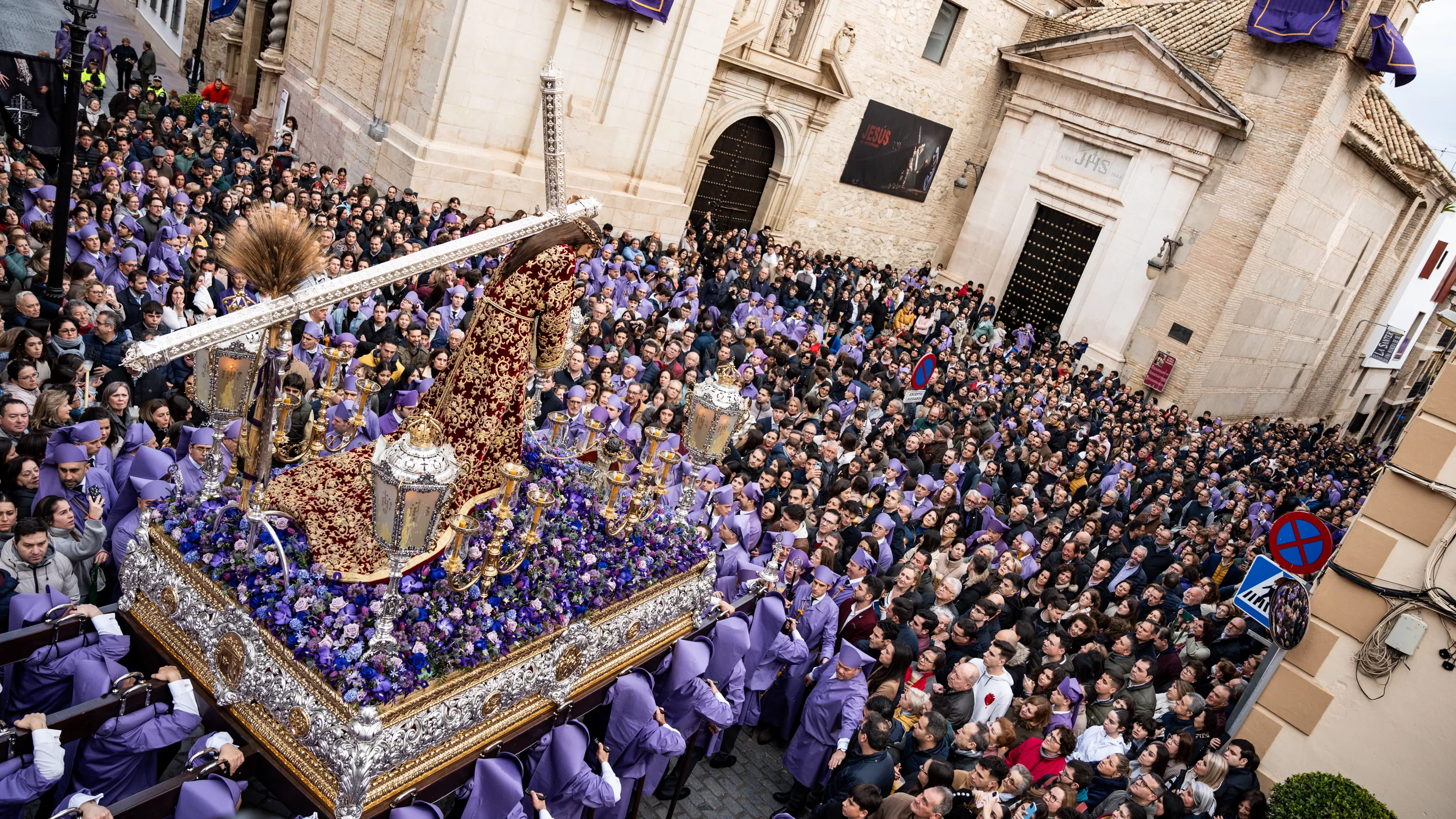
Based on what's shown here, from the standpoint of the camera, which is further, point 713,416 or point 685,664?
point 713,416

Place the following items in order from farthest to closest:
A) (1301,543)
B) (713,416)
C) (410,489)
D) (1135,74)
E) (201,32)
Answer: (201,32), (1135,74), (1301,543), (713,416), (410,489)

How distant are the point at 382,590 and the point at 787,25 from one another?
60.4 feet

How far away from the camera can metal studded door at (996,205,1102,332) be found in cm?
2375

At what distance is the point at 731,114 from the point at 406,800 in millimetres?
18017

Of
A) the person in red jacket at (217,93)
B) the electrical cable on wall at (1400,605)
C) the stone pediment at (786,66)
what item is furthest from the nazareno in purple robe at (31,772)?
the person in red jacket at (217,93)

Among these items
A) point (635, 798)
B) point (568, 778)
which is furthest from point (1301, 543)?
point (568, 778)

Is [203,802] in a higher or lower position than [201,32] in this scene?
lower

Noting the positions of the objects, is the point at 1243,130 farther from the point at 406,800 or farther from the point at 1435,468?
the point at 406,800

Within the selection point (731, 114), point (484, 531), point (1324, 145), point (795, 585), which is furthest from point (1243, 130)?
point (484, 531)

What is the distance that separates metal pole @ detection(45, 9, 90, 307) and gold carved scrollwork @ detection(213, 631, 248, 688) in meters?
5.39

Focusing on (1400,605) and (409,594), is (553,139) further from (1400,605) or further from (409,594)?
(1400,605)

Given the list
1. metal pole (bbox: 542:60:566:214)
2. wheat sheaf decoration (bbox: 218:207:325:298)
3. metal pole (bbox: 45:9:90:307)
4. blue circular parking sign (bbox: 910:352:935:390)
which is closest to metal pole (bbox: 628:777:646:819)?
metal pole (bbox: 542:60:566:214)

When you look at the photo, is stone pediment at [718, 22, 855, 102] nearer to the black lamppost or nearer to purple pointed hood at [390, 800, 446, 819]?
the black lamppost

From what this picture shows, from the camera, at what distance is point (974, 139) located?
25844mm
